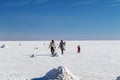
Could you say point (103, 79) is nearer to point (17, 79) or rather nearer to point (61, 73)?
point (61, 73)

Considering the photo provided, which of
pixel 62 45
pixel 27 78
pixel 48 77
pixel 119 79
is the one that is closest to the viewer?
pixel 119 79

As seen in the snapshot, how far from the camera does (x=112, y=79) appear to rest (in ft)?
40.8

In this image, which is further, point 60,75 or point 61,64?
point 61,64

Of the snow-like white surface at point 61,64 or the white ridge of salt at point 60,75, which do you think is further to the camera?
the snow-like white surface at point 61,64

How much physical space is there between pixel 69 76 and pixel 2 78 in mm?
3033

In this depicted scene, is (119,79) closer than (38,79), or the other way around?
(119,79)

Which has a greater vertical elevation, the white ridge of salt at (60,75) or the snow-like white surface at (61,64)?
the white ridge of salt at (60,75)

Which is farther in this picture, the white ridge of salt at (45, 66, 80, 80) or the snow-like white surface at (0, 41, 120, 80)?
the snow-like white surface at (0, 41, 120, 80)

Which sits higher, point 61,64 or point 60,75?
point 60,75

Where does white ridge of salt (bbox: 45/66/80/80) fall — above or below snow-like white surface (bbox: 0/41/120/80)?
above

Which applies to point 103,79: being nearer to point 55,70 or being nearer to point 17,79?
point 55,70

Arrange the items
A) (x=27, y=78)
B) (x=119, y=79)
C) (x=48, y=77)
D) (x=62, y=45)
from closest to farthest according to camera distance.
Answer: (x=119, y=79), (x=48, y=77), (x=27, y=78), (x=62, y=45)

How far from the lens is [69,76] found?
11500mm

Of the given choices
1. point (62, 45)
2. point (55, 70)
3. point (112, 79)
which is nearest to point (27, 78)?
point (55, 70)
